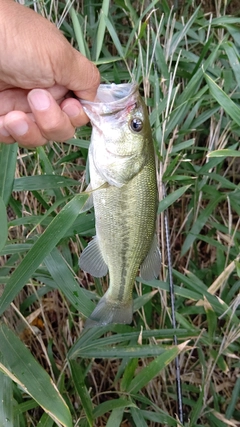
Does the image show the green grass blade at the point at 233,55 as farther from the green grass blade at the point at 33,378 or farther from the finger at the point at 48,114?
the green grass blade at the point at 33,378

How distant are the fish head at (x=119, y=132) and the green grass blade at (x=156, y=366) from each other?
0.55 metres

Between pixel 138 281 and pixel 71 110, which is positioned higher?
pixel 71 110

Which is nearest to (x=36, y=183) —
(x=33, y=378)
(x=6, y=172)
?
(x=6, y=172)

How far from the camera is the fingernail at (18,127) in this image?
123cm

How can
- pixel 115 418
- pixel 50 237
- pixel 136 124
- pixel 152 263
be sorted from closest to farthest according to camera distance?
pixel 50 237 < pixel 136 124 < pixel 152 263 < pixel 115 418

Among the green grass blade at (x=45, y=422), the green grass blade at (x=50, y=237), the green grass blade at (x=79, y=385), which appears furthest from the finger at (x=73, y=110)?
the green grass blade at (x=45, y=422)

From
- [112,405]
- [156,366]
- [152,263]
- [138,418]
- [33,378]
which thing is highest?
[152,263]

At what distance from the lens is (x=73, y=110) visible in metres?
1.24

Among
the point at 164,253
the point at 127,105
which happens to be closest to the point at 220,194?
the point at 164,253

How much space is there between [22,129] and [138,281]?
0.81 m

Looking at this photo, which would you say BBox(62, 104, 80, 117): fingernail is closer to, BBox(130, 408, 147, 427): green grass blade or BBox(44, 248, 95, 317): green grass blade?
BBox(44, 248, 95, 317): green grass blade

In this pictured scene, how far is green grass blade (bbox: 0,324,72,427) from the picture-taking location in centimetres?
111

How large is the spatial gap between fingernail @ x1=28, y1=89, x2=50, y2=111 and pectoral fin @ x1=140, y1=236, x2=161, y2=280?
0.51 m

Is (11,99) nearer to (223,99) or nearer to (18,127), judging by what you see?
(18,127)
